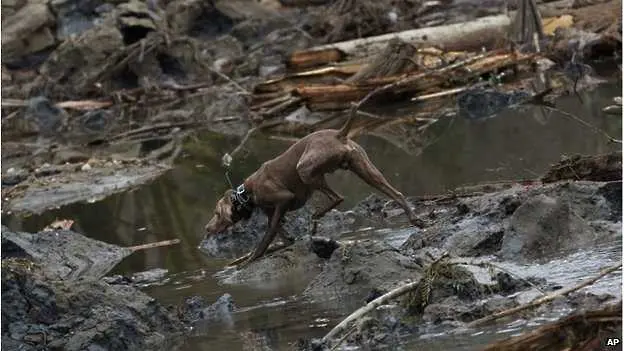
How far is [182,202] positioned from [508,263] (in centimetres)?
622

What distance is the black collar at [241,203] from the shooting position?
910 cm

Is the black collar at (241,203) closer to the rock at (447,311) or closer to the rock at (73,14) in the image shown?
the rock at (447,311)

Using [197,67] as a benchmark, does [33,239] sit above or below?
above

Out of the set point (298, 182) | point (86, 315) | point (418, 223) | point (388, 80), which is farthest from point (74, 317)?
point (388, 80)

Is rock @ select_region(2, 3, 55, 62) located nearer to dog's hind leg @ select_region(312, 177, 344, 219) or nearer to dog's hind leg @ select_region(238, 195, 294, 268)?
dog's hind leg @ select_region(312, 177, 344, 219)

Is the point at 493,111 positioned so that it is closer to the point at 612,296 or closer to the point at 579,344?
the point at 612,296

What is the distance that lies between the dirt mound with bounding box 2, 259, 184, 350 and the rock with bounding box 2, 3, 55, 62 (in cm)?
2400

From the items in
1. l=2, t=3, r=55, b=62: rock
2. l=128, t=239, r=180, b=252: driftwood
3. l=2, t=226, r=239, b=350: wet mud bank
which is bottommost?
l=2, t=3, r=55, b=62: rock

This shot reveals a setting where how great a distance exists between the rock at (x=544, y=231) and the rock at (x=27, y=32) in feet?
80.5

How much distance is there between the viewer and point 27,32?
30734 mm

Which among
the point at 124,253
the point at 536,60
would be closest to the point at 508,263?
the point at 124,253

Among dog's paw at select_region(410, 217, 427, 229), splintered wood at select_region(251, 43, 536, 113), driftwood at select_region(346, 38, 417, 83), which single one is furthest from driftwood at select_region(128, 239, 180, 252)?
driftwood at select_region(346, 38, 417, 83)

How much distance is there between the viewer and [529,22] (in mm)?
20766

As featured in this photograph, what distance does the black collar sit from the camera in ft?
29.9
